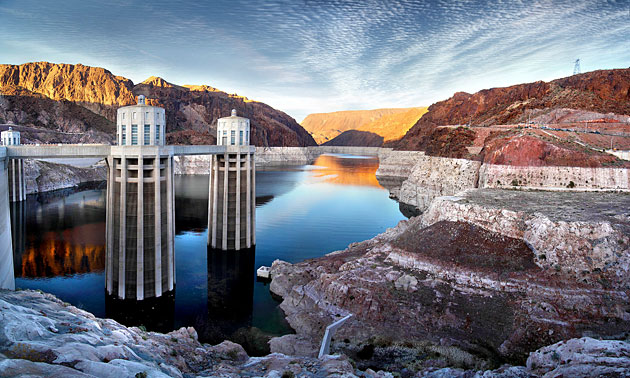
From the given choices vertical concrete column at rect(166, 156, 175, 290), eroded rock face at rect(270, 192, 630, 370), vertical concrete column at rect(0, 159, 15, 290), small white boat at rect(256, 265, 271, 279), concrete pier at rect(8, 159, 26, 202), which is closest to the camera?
vertical concrete column at rect(0, 159, 15, 290)

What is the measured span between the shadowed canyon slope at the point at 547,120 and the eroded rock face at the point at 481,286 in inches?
711

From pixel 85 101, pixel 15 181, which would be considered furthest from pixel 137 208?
pixel 85 101

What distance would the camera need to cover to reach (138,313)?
78.0 ft

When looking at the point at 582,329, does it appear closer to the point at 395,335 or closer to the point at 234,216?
the point at 395,335

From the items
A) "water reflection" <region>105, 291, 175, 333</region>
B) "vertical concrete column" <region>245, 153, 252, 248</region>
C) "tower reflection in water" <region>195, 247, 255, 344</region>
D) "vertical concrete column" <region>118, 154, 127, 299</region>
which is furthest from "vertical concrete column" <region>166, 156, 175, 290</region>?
"vertical concrete column" <region>245, 153, 252, 248</region>

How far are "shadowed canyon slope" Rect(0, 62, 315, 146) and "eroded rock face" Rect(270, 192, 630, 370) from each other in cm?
11066

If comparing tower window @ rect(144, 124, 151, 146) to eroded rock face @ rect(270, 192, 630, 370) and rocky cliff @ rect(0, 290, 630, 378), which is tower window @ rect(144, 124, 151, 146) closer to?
rocky cliff @ rect(0, 290, 630, 378)

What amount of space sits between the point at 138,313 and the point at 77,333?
1408cm

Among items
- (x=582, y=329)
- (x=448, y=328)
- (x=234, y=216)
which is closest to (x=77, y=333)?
(x=448, y=328)

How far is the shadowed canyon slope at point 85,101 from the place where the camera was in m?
122

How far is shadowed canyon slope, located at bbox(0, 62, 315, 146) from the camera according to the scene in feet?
400

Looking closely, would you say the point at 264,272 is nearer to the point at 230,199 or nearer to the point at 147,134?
the point at 230,199

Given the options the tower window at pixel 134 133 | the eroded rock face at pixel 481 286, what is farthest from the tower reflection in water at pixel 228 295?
the tower window at pixel 134 133

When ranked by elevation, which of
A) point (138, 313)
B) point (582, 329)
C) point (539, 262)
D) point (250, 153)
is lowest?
point (138, 313)
